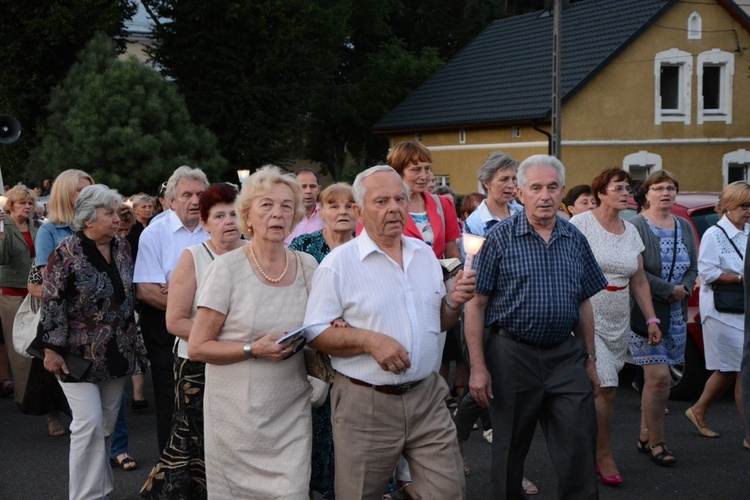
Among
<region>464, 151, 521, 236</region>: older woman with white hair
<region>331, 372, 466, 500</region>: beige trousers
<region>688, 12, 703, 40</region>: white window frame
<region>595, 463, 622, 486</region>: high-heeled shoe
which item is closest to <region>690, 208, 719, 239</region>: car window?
<region>464, 151, 521, 236</region>: older woman with white hair

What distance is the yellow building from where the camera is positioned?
103 feet

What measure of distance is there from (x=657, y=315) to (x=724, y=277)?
831mm

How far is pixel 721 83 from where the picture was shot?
109 ft

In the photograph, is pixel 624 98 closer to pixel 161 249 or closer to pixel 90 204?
pixel 161 249

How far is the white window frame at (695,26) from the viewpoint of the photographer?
32469 mm

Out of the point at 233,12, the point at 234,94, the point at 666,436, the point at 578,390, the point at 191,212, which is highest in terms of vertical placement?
the point at 233,12

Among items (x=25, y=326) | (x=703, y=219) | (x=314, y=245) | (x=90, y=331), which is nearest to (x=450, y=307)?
(x=314, y=245)

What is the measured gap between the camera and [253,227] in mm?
4586

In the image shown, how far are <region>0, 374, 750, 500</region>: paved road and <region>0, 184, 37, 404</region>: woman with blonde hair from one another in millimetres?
1431

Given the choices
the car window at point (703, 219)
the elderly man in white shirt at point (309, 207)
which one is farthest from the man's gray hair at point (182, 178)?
the car window at point (703, 219)

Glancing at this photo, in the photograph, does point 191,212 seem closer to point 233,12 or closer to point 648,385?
point 648,385

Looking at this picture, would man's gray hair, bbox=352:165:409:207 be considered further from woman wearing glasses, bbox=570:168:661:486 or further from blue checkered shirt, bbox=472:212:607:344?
woman wearing glasses, bbox=570:168:661:486

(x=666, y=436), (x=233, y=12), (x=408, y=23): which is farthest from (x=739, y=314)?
(x=408, y=23)

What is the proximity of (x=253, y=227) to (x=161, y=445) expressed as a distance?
2.51 meters
